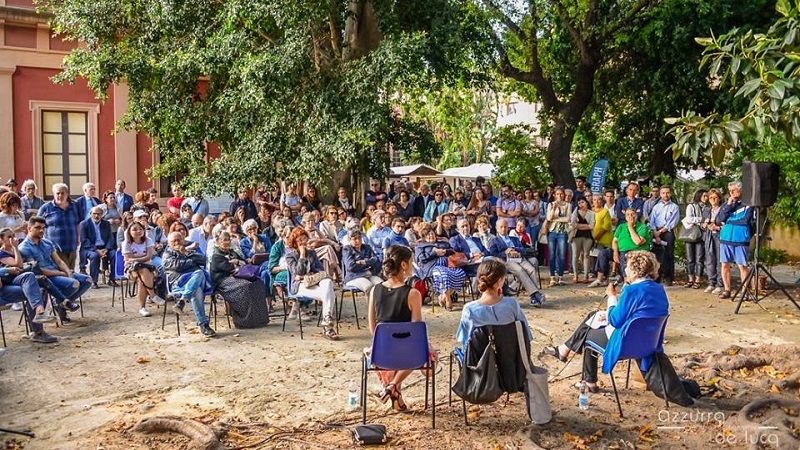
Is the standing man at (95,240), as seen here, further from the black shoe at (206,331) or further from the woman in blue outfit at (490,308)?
the woman in blue outfit at (490,308)

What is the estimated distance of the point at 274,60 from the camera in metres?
12.4

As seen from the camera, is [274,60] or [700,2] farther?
[700,2]

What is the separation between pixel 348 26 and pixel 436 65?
2651mm

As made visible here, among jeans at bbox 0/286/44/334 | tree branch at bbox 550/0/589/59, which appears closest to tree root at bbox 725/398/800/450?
jeans at bbox 0/286/44/334

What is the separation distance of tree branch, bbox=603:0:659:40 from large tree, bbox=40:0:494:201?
12.8ft

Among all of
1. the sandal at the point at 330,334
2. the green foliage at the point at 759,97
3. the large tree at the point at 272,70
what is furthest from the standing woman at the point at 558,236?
the green foliage at the point at 759,97

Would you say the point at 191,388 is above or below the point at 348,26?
below

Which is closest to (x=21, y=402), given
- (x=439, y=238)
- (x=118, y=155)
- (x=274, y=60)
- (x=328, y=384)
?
(x=328, y=384)

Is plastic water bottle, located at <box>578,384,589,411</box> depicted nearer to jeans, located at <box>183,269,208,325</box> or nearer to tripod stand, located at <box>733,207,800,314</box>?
jeans, located at <box>183,269,208,325</box>

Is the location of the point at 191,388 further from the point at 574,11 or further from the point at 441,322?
the point at 574,11

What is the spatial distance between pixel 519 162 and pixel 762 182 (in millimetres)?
9018

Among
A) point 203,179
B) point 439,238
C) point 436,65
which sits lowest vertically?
point 439,238

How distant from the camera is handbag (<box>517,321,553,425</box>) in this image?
5465mm

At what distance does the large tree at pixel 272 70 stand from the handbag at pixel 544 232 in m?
3.04
